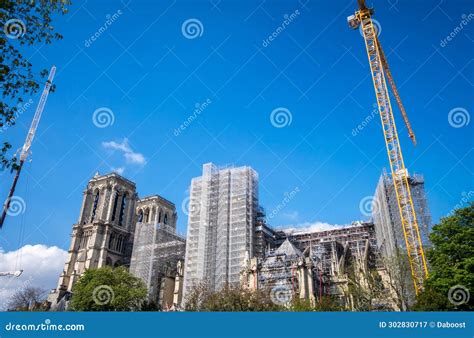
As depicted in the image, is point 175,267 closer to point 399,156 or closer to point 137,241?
point 137,241

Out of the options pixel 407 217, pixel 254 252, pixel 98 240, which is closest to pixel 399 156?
pixel 407 217

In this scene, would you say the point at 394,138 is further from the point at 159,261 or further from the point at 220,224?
the point at 159,261

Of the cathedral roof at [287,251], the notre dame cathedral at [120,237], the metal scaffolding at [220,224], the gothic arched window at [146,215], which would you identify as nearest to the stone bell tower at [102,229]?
the notre dame cathedral at [120,237]

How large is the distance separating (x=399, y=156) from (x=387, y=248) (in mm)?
13864

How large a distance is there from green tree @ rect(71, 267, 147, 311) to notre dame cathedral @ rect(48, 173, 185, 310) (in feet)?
61.1

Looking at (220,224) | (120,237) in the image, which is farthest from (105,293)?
(120,237)

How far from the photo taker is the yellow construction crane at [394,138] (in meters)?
48.5

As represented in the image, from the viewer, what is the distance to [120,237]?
91.1 meters

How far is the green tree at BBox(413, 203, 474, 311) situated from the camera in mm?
28641

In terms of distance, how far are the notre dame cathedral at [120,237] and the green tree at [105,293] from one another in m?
18.6

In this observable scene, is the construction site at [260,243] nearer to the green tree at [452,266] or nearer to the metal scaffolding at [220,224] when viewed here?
the metal scaffolding at [220,224]

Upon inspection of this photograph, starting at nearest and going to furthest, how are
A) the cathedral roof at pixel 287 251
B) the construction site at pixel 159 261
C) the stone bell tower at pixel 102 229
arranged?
the cathedral roof at pixel 287 251 < the construction site at pixel 159 261 < the stone bell tower at pixel 102 229

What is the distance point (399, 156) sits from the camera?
53.9 metres

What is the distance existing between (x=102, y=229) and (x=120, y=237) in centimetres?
578
